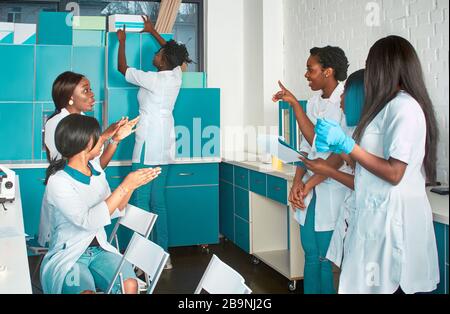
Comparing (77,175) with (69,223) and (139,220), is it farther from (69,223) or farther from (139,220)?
(139,220)

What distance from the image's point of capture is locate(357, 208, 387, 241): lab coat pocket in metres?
1.68

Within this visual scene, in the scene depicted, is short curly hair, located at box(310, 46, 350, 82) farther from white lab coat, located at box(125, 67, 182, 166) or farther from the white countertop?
white lab coat, located at box(125, 67, 182, 166)

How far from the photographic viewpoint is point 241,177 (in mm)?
3824

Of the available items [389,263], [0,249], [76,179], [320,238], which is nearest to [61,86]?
[76,179]

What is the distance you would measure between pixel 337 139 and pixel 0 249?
1.17 metres

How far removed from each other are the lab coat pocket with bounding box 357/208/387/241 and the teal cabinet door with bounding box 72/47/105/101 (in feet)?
9.49

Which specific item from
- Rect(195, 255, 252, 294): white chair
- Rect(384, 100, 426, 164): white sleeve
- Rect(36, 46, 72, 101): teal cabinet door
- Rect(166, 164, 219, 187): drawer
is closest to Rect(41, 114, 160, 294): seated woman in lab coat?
Rect(195, 255, 252, 294): white chair

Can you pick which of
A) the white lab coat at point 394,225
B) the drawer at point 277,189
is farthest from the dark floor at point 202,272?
the white lab coat at point 394,225

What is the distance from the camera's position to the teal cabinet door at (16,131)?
3.89 metres

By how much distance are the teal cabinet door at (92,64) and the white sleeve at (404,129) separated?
2958 millimetres

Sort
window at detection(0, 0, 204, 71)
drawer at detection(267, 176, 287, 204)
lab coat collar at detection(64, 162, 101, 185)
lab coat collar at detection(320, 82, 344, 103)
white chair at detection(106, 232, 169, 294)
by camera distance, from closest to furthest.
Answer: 1. white chair at detection(106, 232, 169, 294)
2. lab coat collar at detection(64, 162, 101, 185)
3. lab coat collar at detection(320, 82, 344, 103)
4. drawer at detection(267, 176, 287, 204)
5. window at detection(0, 0, 204, 71)

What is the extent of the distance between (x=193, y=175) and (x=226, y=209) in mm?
431

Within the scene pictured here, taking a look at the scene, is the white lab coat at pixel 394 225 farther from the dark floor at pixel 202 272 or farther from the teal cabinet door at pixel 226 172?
the teal cabinet door at pixel 226 172

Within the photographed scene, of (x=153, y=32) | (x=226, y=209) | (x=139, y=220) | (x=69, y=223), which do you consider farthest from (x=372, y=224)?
(x=153, y=32)
